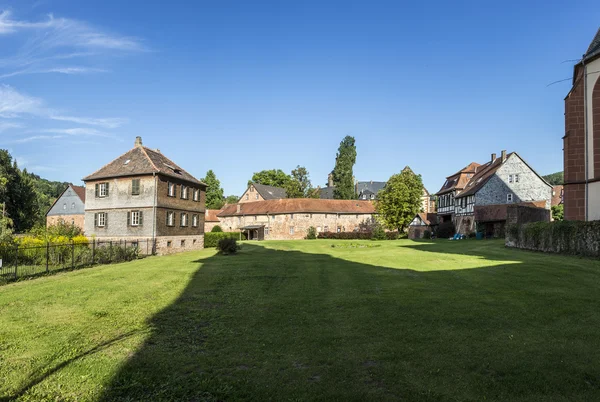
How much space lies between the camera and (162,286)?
13812mm

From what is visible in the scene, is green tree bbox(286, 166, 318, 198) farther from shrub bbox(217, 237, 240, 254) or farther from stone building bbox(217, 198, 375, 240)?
shrub bbox(217, 237, 240, 254)

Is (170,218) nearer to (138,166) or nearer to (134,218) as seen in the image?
(134,218)

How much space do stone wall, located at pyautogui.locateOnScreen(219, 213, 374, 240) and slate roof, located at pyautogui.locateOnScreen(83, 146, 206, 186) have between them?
28.2 m

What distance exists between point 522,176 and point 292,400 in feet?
171

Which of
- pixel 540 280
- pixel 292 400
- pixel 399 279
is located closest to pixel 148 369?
pixel 292 400

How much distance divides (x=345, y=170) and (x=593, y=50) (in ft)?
216

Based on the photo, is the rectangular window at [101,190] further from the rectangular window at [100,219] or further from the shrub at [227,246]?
the shrub at [227,246]

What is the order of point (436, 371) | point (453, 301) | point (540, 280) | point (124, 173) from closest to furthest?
point (436, 371) < point (453, 301) < point (540, 280) < point (124, 173)

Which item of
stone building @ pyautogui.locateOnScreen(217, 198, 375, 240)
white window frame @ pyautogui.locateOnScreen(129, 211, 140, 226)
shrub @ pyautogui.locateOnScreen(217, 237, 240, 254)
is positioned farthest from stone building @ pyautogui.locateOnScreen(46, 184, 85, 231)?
shrub @ pyautogui.locateOnScreen(217, 237, 240, 254)

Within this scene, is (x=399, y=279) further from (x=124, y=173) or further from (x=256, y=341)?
(x=124, y=173)

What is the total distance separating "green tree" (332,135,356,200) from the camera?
276ft

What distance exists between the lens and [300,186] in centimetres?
8881

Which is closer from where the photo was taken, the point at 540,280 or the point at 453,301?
the point at 453,301

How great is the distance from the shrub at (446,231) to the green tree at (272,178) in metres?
48.3
